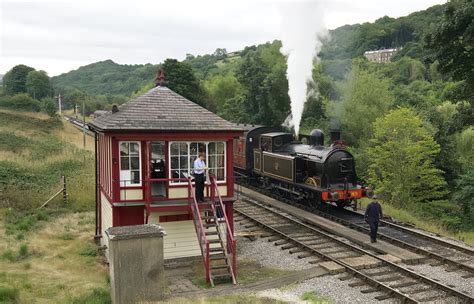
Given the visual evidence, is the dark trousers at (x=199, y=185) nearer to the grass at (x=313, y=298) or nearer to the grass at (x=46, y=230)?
the grass at (x=46, y=230)

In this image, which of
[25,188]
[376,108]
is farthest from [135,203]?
[376,108]

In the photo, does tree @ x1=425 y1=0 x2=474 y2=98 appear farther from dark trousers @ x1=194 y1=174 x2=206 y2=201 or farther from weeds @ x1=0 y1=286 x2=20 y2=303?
weeds @ x1=0 y1=286 x2=20 y2=303

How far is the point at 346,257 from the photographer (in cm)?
1286

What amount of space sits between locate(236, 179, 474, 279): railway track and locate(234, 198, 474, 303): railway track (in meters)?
1.31

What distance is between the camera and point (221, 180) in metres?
13.9

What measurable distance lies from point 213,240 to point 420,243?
653 centimetres

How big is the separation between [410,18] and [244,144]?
139843 mm

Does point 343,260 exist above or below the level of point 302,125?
below

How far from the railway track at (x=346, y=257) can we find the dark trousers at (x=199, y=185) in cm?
315

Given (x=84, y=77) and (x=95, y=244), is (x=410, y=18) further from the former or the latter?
(x=95, y=244)

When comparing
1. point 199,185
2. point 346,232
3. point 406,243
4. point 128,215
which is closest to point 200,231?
point 199,185

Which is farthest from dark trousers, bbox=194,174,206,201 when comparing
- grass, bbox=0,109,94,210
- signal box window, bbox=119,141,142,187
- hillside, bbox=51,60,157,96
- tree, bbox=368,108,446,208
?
hillside, bbox=51,60,157,96

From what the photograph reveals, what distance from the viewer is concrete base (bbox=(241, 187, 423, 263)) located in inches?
518

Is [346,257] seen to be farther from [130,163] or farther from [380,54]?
[380,54]
